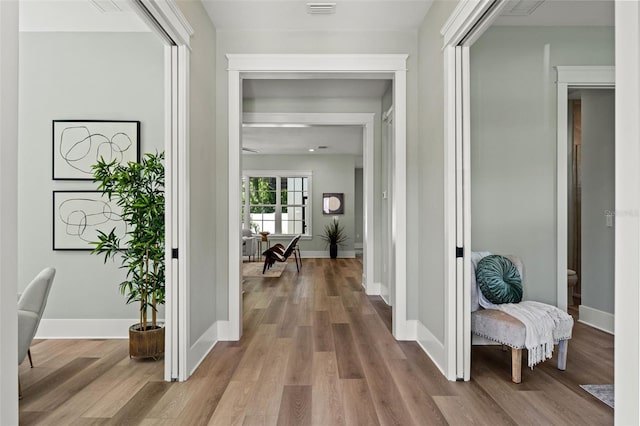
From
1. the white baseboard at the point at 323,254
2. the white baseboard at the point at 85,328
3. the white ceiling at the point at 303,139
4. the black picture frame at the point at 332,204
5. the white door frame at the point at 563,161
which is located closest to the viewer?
the white door frame at the point at 563,161

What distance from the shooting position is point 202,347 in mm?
2906

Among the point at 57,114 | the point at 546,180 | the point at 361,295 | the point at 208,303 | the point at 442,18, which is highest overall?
the point at 442,18

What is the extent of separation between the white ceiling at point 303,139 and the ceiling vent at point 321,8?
3.78 meters

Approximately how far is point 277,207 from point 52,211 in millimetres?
7128

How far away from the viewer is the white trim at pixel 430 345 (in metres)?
2.69

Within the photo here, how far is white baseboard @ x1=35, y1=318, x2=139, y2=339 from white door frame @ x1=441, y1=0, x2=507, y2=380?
8.83ft

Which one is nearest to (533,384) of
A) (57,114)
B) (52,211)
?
(52,211)

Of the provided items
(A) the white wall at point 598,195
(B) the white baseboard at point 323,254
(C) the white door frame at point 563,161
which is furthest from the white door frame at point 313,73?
(B) the white baseboard at point 323,254

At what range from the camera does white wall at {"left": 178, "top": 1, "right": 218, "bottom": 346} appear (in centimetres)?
272

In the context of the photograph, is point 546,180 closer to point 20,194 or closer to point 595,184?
point 595,184

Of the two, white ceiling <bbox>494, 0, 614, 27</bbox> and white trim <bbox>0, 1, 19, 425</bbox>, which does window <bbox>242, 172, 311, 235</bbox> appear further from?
white trim <bbox>0, 1, 19, 425</bbox>

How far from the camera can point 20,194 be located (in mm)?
3473

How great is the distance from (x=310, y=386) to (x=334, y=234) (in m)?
7.83

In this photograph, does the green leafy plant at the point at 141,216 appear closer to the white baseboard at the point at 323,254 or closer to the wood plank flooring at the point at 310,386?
the wood plank flooring at the point at 310,386
